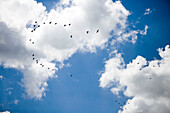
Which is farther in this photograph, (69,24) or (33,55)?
(33,55)

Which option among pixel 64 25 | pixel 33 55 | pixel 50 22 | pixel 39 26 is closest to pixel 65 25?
pixel 64 25

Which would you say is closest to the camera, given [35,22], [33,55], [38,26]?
[35,22]

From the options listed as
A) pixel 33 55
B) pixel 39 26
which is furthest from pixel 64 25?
pixel 33 55

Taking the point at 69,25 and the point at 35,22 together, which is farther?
the point at 69,25

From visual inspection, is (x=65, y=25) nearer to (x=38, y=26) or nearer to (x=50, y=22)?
(x=50, y=22)

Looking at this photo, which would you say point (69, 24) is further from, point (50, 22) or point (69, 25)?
point (50, 22)

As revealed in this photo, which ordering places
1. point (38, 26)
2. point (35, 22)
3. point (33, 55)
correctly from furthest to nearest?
point (33, 55), point (38, 26), point (35, 22)

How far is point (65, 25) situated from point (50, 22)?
5.30 meters

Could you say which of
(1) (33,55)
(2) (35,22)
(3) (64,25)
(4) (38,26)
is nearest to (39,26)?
(4) (38,26)

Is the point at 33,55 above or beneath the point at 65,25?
beneath

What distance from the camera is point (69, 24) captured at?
5412 cm

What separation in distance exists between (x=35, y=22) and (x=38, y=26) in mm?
3860

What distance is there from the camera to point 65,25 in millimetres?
52938

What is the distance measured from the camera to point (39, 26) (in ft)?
178
